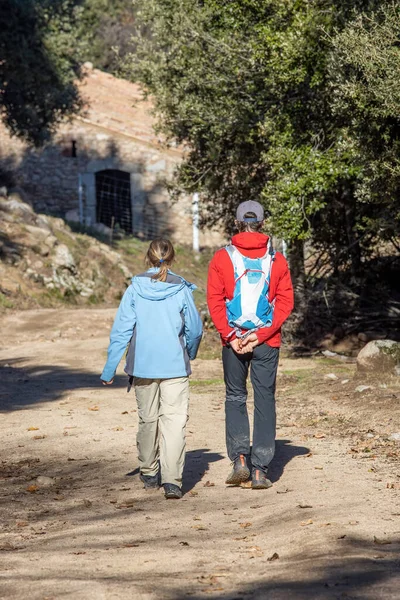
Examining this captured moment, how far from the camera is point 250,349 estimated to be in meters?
7.49

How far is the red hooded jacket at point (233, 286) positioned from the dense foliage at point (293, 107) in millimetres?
6215

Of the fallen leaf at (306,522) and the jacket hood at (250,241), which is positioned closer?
the fallen leaf at (306,522)

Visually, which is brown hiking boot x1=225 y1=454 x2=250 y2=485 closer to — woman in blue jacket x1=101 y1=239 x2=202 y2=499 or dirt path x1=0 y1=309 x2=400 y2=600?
dirt path x1=0 y1=309 x2=400 y2=600

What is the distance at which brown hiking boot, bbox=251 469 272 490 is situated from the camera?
7.66 metres

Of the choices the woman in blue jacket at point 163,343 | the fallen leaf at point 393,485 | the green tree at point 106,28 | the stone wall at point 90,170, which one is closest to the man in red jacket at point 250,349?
the woman in blue jacket at point 163,343

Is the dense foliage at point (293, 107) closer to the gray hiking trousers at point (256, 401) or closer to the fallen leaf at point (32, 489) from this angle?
the gray hiking trousers at point (256, 401)

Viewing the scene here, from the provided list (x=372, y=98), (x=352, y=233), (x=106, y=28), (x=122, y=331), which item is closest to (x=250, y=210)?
(x=122, y=331)

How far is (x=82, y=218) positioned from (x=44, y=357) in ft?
69.8

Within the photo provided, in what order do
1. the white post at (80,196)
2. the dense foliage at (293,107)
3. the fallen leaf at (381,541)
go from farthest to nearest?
the white post at (80,196)
the dense foliage at (293,107)
the fallen leaf at (381,541)

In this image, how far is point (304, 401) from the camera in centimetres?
1256

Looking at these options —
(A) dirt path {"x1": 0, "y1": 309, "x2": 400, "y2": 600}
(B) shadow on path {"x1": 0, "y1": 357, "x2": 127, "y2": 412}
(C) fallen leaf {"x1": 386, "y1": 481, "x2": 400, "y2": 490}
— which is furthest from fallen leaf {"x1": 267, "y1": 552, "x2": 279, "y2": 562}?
(B) shadow on path {"x1": 0, "y1": 357, "x2": 127, "y2": 412}

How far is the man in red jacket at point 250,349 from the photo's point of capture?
7.53 meters

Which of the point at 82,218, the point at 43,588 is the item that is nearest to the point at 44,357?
the point at 43,588

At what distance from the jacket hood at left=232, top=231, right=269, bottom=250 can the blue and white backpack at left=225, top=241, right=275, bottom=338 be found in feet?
0.22
